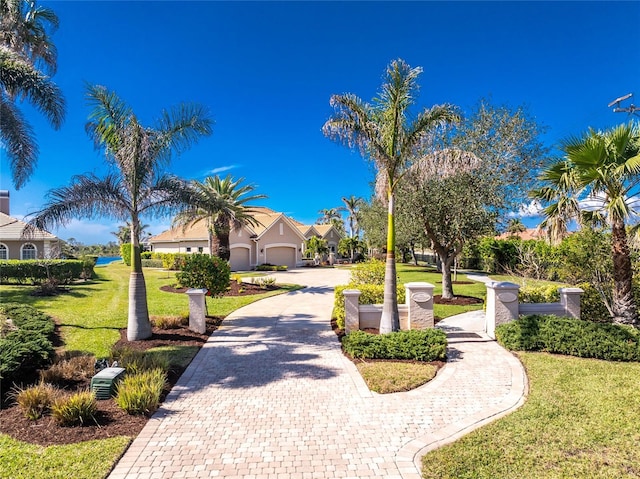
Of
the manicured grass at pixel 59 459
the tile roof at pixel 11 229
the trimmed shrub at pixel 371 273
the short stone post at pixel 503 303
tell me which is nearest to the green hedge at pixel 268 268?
the tile roof at pixel 11 229

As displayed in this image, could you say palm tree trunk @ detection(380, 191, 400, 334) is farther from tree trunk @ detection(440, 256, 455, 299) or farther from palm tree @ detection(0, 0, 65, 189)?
palm tree @ detection(0, 0, 65, 189)

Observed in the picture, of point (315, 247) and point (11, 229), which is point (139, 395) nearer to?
point (11, 229)

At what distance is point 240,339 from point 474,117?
1228cm

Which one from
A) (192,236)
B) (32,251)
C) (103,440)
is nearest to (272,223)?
(192,236)

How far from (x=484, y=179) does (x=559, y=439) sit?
10.6 meters

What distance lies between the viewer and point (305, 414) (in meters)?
5.45

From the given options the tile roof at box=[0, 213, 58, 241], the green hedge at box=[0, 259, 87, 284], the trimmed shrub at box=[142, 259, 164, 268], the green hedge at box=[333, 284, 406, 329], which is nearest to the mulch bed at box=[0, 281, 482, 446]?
the green hedge at box=[333, 284, 406, 329]

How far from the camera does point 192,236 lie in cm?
Answer: 3512

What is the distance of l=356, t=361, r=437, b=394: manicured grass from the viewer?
638cm

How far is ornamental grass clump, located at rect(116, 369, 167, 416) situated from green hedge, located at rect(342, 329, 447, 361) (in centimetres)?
426

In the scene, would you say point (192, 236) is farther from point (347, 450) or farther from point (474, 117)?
point (347, 450)

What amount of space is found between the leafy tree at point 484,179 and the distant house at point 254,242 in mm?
20494

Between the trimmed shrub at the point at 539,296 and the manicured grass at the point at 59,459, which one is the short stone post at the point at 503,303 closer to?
the trimmed shrub at the point at 539,296

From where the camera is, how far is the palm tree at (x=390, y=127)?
28.6 ft
